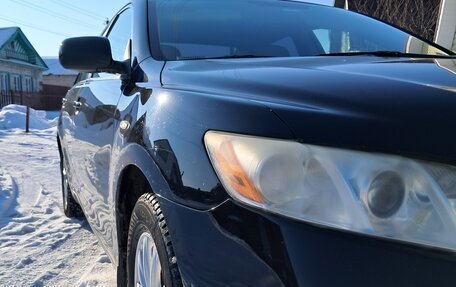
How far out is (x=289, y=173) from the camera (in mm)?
1171

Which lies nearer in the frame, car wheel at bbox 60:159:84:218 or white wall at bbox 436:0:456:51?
car wheel at bbox 60:159:84:218

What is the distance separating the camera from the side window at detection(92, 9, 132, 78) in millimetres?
2713

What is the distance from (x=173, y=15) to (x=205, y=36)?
0.25m

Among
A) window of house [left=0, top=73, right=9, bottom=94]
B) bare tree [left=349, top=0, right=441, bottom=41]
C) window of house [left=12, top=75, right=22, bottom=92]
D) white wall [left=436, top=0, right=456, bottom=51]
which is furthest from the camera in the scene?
window of house [left=12, top=75, right=22, bottom=92]

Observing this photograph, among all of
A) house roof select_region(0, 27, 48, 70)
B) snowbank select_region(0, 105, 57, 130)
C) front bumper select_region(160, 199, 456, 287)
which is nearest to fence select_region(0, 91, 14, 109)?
house roof select_region(0, 27, 48, 70)

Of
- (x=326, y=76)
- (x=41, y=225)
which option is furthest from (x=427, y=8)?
(x=326, y=76)

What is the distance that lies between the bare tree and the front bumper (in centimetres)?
1054

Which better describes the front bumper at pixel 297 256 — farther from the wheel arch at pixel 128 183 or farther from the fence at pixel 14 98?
the fence at pixel 14 98

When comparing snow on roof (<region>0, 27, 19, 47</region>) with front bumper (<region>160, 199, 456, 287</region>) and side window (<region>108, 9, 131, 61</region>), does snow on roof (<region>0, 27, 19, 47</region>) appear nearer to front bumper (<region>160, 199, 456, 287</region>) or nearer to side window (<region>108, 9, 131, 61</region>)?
side window (<region>108, 9, 131, 61</region>)

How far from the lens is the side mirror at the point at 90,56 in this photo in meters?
2.30

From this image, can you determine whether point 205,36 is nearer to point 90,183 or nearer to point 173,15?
point 173,15

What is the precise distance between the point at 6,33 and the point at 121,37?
33.2 m

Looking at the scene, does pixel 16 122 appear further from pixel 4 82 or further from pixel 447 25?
pixel 4 82

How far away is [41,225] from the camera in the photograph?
414cm
